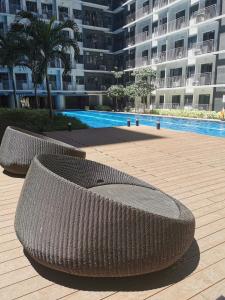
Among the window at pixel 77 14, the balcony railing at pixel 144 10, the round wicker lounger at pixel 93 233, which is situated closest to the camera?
the round wicker lounger at pixel 93 233

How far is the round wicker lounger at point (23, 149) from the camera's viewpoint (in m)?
5.71

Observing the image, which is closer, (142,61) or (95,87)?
(142,61)

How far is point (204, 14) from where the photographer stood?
28156mm

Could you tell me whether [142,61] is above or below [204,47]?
below

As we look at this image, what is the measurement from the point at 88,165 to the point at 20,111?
1104 cm

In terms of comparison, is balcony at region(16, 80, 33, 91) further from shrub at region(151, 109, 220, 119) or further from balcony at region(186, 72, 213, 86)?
balcony at region(186, 72, 213, 86)

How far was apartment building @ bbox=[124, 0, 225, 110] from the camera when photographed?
27.8 m

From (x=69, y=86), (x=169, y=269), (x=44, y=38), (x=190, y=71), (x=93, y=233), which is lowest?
(x=169, y=269)

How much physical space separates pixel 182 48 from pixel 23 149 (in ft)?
99.5

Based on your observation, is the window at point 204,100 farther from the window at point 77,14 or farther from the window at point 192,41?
the window at point 77,14

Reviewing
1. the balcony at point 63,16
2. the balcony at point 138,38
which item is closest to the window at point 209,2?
the balcony at point 138,38

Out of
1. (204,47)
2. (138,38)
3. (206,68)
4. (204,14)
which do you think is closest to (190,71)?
(206,68)

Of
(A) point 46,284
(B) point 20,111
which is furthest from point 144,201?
(B) point 20,111

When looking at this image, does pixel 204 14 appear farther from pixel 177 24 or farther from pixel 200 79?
pixel 200 79
